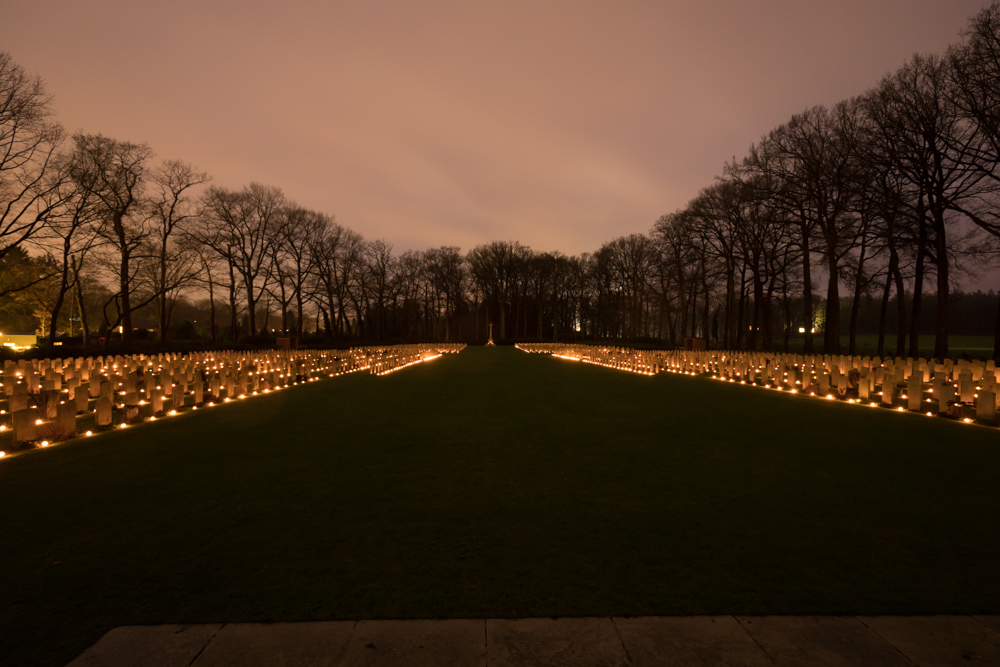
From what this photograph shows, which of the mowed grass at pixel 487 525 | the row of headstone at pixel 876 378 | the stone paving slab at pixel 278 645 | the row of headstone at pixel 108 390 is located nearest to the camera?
the stone paving slab at pixel 278 645

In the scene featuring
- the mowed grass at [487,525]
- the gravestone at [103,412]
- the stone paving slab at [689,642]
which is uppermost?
the gravestone at [103,412]

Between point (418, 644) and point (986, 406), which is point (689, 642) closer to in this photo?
point (418, 644)

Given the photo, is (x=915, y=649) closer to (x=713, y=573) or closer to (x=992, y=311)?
(x=713, y=573)

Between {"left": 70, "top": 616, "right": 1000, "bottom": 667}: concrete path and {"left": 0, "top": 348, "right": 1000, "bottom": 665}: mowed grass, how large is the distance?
13 centimetres

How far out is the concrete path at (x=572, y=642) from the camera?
95.1 inches

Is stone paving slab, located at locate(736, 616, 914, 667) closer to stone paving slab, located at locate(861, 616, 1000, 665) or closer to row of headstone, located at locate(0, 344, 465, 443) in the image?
stone paving slab, located at locate(861, 616, 1000, 665)

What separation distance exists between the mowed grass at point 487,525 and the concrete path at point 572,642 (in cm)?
13

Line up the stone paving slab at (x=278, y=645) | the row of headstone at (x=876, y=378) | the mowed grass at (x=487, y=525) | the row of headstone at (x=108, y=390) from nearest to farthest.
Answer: the stone paving slab at (x=278, y=645), the mowed grass at (x=487, y=525), the row of headstone at (x=108, y=390), the row of headstone at (x=876, y=378)

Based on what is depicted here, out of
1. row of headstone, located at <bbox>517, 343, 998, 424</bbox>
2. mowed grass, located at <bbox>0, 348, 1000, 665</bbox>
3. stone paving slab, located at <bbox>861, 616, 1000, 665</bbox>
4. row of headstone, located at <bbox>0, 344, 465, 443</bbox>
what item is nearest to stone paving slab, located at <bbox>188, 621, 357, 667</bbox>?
mowed grass, located at <bbox>0, 348, 1000, 665</bbox>

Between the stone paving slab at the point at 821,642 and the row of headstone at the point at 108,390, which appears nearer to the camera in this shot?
the stone paving slab at the point at 821,642

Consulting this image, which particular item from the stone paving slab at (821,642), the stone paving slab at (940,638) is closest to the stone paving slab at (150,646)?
the stone paving slab at (821,642)

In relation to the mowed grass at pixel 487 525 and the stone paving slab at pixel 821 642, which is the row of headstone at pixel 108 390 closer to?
the mowed grass at pixel 487 525

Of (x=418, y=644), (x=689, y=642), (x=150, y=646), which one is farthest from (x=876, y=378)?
(x=150, y=646)

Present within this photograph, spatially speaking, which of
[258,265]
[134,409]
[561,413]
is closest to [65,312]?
[258,265]
